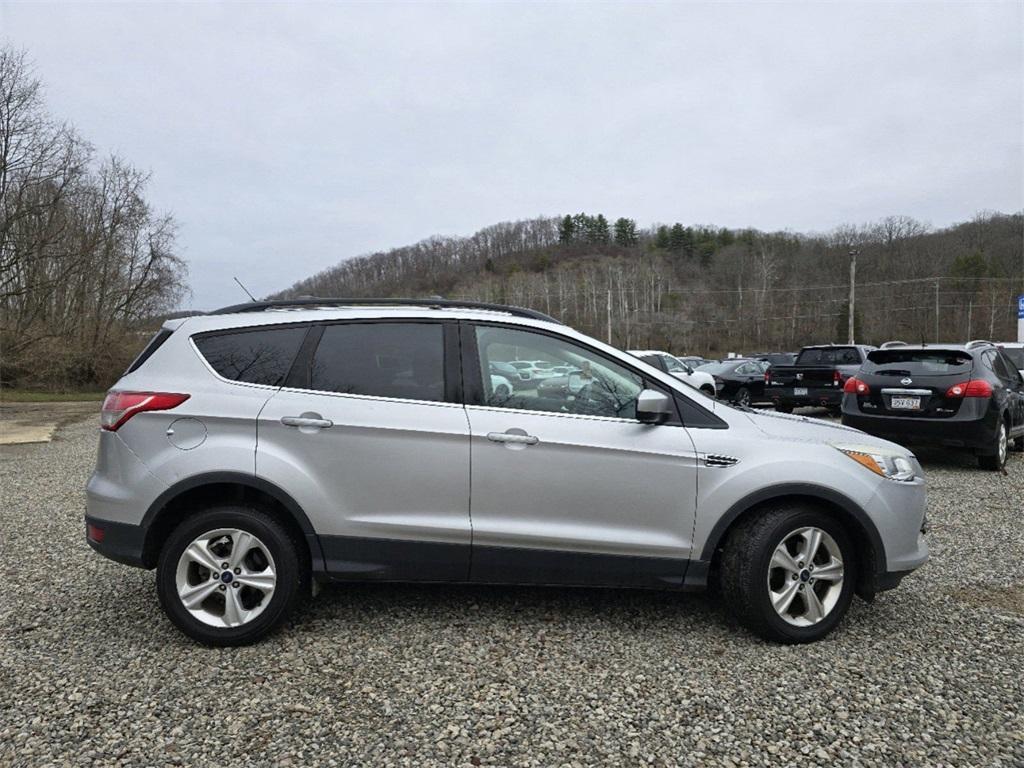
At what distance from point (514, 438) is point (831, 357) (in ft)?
44.6

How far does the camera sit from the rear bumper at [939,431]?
747 cm

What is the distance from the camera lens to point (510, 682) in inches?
115

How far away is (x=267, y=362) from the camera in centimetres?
339

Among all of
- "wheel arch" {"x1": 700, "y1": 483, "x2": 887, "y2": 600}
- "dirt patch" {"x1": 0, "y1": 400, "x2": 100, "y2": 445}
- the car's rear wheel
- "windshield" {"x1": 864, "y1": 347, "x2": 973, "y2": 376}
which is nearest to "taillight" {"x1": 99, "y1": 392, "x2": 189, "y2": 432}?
"wheel arch" {"x1": 700, "y1": 483, "x2": 887, "y2": 600}

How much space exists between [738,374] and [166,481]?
16251 mm

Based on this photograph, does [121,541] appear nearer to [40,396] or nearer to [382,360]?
[382,360]

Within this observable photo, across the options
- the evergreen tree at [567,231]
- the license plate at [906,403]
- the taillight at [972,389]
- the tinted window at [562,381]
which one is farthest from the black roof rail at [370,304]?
the evergreen tree at [567,231]

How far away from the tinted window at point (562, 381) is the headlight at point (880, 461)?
115 centimetres

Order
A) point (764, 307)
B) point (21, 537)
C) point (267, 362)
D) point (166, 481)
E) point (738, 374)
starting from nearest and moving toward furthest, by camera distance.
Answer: point (166, 481) → point (267, 362) → point (21, 537) → point (738, 374) → point (764, 307)

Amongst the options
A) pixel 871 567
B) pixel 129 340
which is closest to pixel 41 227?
pixel 129 340

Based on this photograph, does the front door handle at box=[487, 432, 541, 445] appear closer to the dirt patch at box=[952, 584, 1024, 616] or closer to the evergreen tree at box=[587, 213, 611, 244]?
the dirt patch at box=[952, 584, 1024, 616]

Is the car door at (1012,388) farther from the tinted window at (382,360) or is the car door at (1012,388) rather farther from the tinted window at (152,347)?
the tinted window at (152,347)

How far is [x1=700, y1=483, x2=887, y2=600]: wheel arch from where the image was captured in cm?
321

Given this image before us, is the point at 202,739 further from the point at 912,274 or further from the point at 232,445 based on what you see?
the point at 912,274
